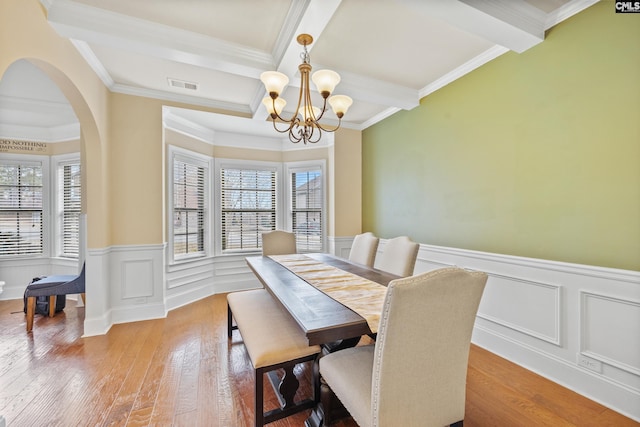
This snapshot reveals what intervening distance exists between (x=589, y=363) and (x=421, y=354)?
5.46 ft

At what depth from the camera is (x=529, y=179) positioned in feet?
7.23

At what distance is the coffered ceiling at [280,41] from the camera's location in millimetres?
1925

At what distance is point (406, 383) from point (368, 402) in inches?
7.4

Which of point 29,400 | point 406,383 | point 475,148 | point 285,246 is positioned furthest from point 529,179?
point 29,400

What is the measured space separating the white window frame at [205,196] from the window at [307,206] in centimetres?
138

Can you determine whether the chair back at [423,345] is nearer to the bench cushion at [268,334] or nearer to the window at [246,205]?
the bench cushion at [268,334]

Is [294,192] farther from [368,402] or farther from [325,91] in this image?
[368,402]

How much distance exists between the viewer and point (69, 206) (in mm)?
4168

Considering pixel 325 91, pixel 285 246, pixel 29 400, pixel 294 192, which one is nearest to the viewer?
pixel 29 400

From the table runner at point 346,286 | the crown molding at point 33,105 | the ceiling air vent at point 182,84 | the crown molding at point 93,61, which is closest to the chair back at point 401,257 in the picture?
the table runner at point 346,286

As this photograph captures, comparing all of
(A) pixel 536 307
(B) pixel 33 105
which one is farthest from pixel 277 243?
(B) pixel 33 105

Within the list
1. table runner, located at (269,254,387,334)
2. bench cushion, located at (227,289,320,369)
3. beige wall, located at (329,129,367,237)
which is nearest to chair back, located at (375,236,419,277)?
table runner, located at (269,254,387,334)

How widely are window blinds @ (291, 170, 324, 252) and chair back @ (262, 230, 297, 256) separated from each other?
1159mm

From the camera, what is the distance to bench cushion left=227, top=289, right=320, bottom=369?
4.93ft
